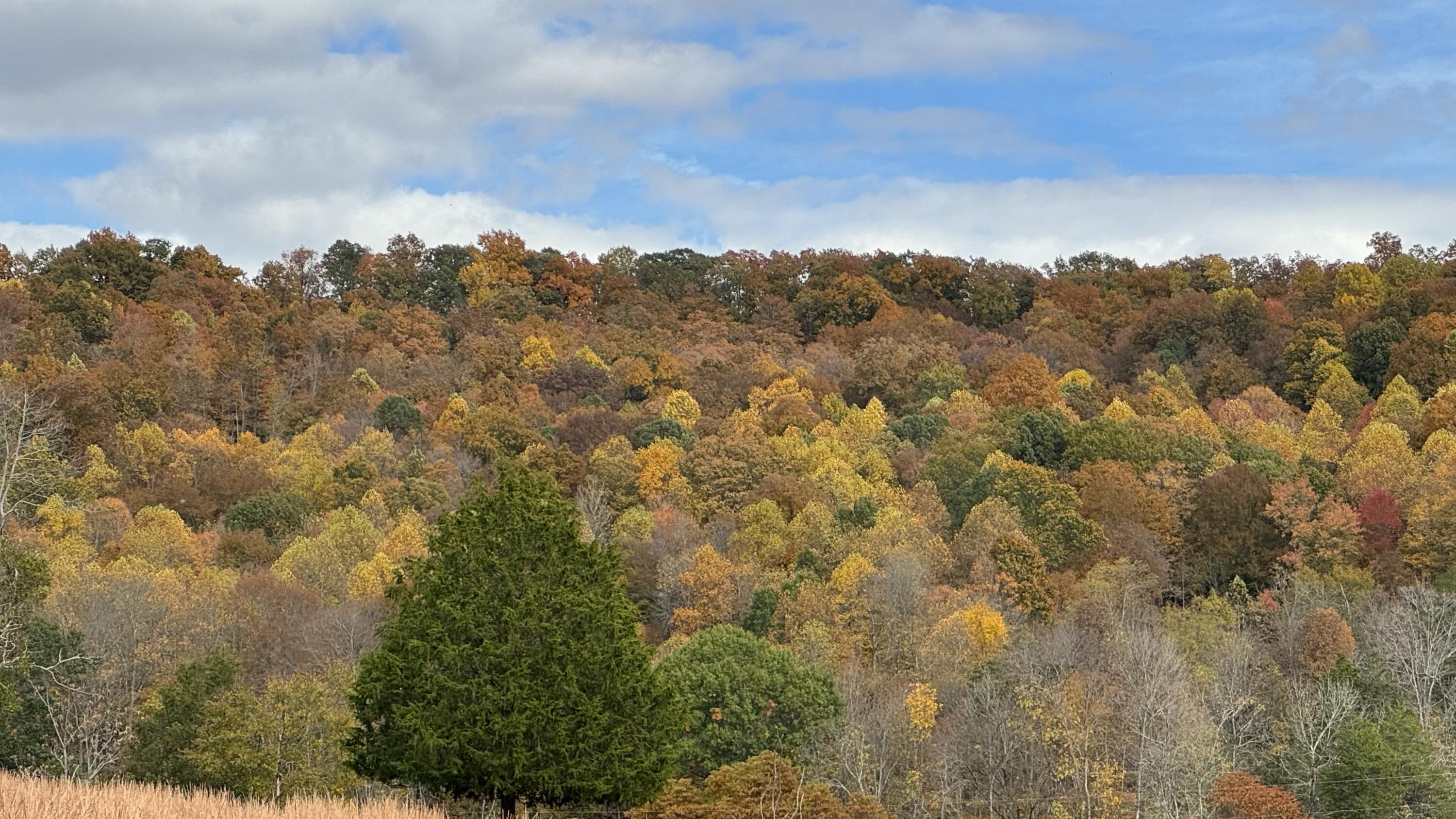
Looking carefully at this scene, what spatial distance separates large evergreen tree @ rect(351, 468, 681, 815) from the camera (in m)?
26.9

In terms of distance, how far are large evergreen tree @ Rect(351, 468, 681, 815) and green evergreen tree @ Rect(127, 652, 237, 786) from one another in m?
8.31

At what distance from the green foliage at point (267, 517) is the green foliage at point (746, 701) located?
31352 mm

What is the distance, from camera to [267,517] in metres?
68.7

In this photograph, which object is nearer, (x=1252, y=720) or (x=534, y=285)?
(x=1252, y=720)

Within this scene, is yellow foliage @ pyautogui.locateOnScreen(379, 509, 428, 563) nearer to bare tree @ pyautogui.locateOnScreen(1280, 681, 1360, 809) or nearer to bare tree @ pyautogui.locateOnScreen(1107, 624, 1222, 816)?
bare tree @ pyautogui.locateOnScreen(1107, 624, 1222, 816)

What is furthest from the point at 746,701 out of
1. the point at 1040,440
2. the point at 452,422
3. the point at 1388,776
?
the point at 452,422

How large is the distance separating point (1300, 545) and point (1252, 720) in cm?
1591

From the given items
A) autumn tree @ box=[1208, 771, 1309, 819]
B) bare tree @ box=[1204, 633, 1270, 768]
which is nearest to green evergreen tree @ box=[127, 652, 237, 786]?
autumn tree @ box=[1208, 771, 1309, 819]

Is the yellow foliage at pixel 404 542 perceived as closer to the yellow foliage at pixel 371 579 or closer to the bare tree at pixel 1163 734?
the yellow foliage at pixel 371 579

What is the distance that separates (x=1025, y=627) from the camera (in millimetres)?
52375

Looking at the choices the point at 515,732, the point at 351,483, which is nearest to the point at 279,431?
the point at 351,483

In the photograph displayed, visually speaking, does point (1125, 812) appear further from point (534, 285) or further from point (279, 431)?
point (534, 285)

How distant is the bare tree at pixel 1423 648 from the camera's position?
147ft

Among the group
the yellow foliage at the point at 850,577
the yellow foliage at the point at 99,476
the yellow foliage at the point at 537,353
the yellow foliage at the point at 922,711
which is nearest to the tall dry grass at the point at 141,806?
the yellow foliage at the point at 922,711
